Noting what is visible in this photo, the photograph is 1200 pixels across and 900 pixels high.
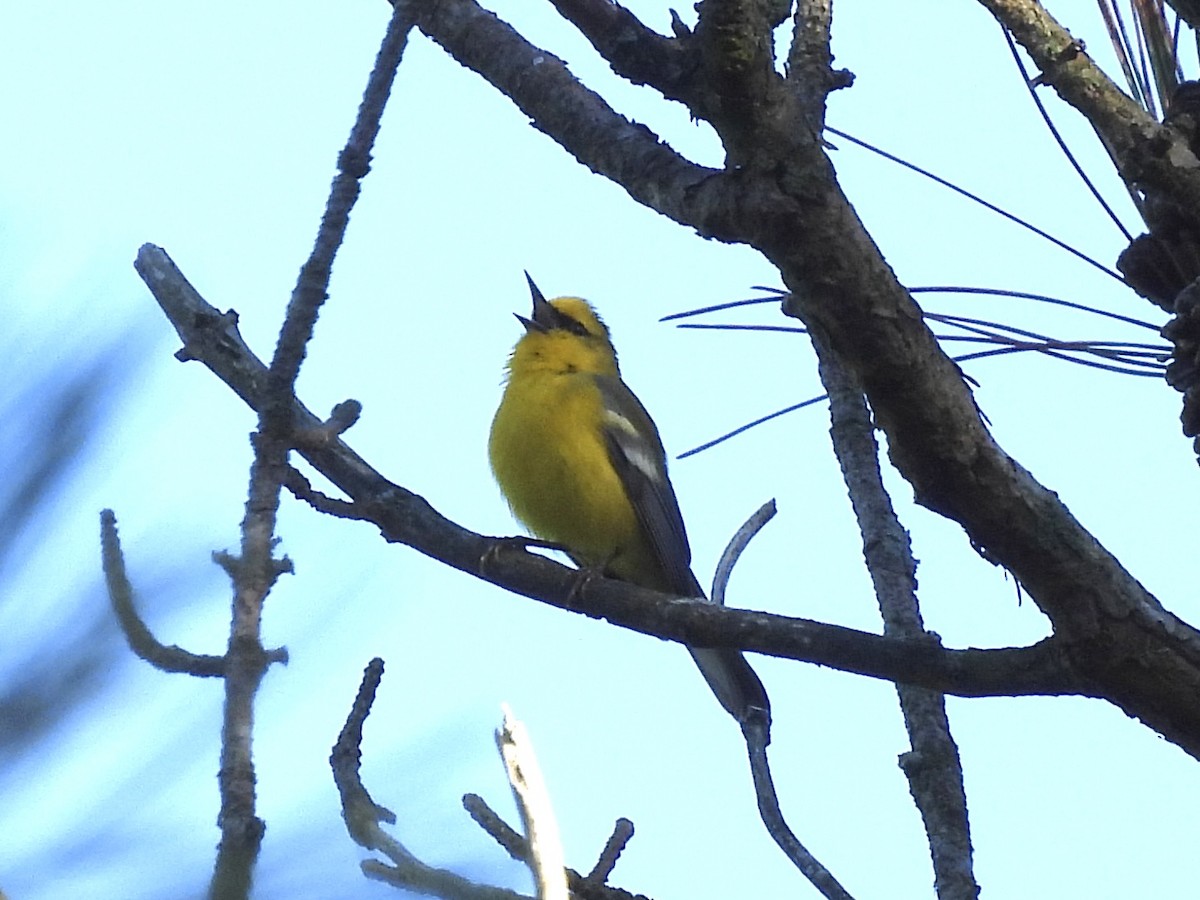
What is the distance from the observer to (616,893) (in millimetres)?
2576

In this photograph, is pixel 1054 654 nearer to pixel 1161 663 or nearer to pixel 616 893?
pixel 1161 663

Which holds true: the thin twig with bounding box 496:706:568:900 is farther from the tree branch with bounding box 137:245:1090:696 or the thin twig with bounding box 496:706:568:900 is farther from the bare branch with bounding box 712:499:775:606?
the bare branch with bounding box 712:499:775:606

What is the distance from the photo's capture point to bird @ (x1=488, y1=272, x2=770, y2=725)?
502 cm

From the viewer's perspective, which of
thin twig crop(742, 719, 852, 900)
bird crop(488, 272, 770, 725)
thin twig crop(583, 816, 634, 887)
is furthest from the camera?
bird crop(488, 272, 770, 725)

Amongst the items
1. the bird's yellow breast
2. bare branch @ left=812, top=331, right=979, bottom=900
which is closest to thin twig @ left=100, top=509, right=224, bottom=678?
bare branch @ left=812, top=331, right=979, bottom=900

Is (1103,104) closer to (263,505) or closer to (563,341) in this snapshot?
(263,505)

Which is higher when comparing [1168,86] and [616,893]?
[1168,86]

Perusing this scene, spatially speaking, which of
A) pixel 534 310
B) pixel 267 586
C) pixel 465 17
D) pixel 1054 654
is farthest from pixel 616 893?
pixel 534 310

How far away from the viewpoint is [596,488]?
5.05m

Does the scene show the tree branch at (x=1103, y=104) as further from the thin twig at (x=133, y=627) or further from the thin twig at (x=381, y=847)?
the thin twig at (x=133, y=627)

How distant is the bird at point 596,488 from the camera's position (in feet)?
16.5

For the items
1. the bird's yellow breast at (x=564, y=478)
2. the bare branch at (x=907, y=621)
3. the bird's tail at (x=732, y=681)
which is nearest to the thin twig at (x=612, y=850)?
the bare branch at (x=907, y=621)

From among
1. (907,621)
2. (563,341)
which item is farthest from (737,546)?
(563,341)

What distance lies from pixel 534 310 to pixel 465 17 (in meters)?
3.18
